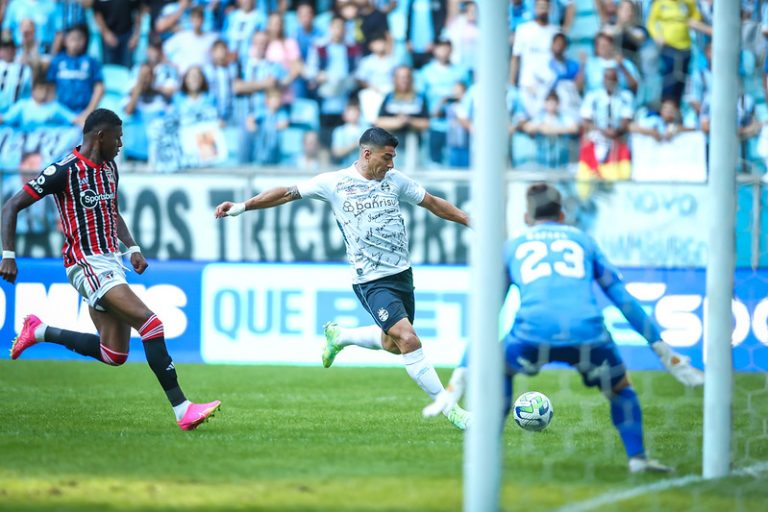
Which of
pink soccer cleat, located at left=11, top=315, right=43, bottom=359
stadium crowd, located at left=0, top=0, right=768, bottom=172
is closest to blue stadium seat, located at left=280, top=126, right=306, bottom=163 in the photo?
stadium crowd, located at left=0, top=0, right=768, bottom=172

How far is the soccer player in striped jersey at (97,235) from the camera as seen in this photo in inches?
323

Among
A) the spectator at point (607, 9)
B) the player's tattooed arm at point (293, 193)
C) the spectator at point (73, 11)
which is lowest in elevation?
the player's tattooed arm at point (293, 193)

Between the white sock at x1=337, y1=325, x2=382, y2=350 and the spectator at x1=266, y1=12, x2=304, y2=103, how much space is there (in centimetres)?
717

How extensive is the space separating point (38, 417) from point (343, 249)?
577cm

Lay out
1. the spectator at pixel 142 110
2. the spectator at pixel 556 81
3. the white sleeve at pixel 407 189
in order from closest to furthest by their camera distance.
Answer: the white sleeve at pixel 407 189 → the spectator at pixel 556 81 → the spectator at pixel 142 110

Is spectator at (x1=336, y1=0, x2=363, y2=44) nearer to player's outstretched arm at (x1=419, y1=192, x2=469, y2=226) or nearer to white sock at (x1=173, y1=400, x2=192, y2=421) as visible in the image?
player's outstretched arm at (x1=419, y1=192, x2=469, y2=226)

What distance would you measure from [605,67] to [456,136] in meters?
2.15

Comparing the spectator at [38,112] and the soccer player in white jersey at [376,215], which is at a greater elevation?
the spectator at [38,112]

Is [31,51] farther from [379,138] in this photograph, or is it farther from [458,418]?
[458,418]

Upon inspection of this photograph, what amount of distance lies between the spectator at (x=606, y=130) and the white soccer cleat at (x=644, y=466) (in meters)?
7.73

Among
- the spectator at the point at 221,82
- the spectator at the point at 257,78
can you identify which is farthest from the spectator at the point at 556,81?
the spectator at the point at 221,82

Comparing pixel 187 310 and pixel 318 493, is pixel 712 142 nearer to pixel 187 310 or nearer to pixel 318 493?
pixel 318 493

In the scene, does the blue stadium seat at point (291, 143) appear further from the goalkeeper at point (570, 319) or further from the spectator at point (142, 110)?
the goalkeeper at point (570, 319)

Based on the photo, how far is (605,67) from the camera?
48.0ft
